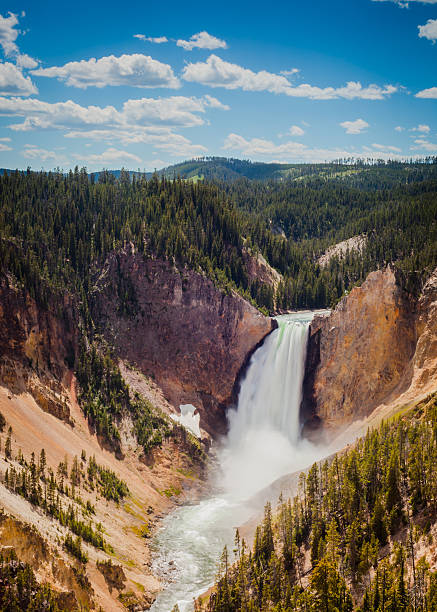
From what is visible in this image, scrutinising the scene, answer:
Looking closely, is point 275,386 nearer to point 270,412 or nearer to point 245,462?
point 270,412

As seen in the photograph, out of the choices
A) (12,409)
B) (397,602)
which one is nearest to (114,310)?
(12,409)

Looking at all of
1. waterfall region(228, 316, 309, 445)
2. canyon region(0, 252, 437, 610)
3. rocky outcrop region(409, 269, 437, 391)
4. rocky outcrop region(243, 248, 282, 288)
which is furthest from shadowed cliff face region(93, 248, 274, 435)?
rocky outcrop region(409, 269, 437, 391)

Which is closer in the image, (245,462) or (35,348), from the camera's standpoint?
(35,348)

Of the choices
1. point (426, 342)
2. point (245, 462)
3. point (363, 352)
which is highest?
point (426, 342)

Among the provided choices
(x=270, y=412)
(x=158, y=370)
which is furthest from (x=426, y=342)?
(x=158, y=370)

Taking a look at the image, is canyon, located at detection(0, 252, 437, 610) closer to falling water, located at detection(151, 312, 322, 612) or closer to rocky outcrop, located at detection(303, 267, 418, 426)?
rocky outcrop, located at detection(303, 267, 418, 426)

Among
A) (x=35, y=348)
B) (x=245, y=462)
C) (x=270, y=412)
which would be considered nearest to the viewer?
(x=35, y=348)
